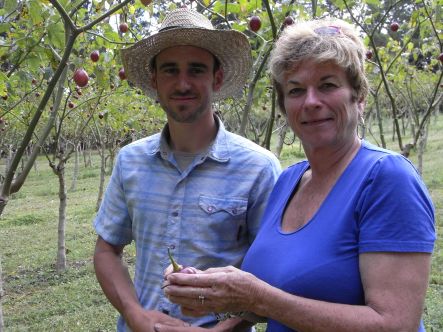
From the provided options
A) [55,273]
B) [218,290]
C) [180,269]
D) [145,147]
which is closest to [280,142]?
[145,147]

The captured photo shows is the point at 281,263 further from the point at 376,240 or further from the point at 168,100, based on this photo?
the point at 168,100

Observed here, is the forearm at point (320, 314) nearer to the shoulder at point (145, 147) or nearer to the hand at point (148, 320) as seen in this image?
the hand at point (148, 320)

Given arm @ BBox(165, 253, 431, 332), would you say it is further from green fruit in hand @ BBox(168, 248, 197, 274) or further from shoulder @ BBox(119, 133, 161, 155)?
shoulder @ BBox(119, 133, 161, 155)

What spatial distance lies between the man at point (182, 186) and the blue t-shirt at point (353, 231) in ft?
1.22

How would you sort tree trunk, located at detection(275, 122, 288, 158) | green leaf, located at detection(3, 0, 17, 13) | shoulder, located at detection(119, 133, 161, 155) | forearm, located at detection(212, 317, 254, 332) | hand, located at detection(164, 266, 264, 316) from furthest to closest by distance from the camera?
tree trunk, located at detection(275, 122, 288, 158) < green leaf, located at detection(3, 0, 17, 13) < shoulder, located at detection(119, 133, 161, 155) < forearm, located at detection(212, 317, 254, 332) < hand, located at detection(164, 266, 264, 316)

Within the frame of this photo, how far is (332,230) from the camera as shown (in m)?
1.36

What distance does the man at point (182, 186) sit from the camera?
73.3 inches

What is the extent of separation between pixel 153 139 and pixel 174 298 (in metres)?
0.83

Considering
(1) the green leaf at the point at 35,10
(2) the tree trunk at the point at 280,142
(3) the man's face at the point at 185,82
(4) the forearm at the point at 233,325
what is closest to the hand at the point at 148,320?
(4) the forearm at the point at 233,325

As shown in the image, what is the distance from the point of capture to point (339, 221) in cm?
135

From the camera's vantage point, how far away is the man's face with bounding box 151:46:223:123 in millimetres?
1861

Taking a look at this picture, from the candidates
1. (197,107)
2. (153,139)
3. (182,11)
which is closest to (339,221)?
(197,107)

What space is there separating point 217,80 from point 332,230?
0.93 m

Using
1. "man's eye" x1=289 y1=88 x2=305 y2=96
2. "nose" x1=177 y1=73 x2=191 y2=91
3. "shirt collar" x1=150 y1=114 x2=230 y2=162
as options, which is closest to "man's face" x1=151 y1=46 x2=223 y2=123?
"nose" x1=177 y1=73 x2=191 y2=91
